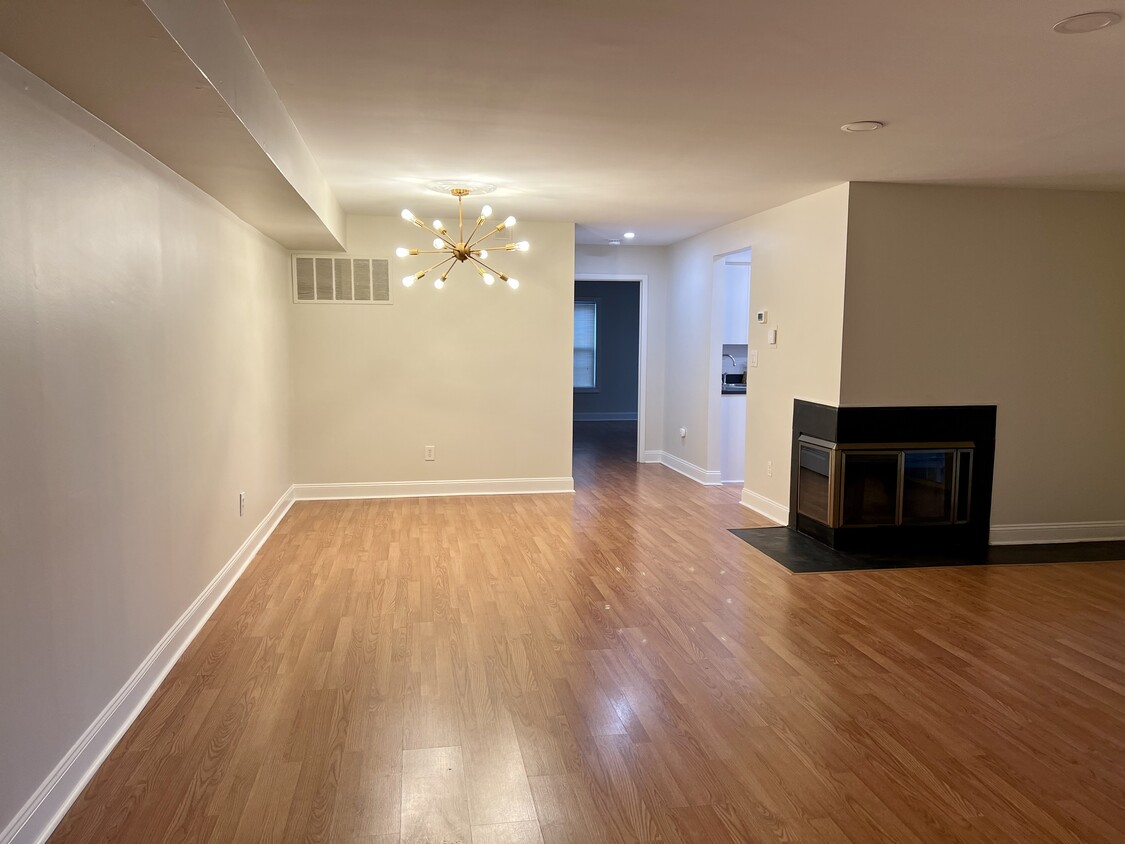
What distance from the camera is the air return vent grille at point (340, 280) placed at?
619cm

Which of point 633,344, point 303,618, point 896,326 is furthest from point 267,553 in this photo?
point 633,344

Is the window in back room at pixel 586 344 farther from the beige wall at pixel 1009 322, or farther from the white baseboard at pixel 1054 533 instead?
the white baseboard at pixel 1054 533

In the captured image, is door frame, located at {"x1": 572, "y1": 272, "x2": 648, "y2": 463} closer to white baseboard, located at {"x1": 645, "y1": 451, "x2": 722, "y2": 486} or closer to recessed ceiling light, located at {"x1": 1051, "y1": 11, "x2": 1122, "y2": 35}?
white baseboard, located at {"x1": 645, "y1": 451, "x2": 722, "y2": 486}

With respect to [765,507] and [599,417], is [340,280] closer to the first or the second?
[765,507]

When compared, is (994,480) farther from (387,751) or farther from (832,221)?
(387,751)

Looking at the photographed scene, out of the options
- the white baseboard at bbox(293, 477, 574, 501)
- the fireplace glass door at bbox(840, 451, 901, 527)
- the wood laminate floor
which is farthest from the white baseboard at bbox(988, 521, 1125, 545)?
the white baseboard at bbox(293, 477, 574, 501)

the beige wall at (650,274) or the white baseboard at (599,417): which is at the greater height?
the beige wall at (650,274)

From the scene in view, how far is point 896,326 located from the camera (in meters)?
4.90

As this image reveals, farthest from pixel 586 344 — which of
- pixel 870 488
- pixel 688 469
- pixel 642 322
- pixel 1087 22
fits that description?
pixel 1087 22

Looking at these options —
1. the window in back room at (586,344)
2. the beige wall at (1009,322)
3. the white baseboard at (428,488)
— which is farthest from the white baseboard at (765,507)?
the window in back room at (586,344)

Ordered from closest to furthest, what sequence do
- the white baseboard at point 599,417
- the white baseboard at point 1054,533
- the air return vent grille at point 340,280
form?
the white baseboard at point 1054,533 < the air return vent grille at point 340,280 < the white baseboard at point 599,417

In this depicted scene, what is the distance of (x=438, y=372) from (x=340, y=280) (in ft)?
3.63

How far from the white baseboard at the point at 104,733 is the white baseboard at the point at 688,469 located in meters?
4.56

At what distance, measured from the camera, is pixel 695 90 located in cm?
292
